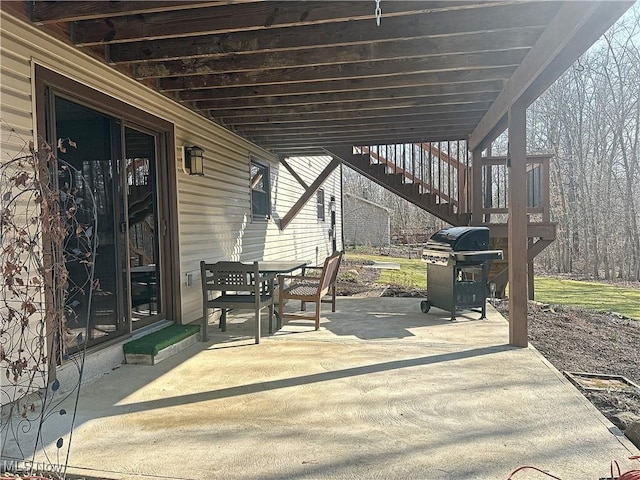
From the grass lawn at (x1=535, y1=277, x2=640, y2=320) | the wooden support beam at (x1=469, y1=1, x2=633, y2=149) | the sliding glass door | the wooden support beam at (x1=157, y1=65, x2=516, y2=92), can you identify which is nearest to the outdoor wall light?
the sliding glass door

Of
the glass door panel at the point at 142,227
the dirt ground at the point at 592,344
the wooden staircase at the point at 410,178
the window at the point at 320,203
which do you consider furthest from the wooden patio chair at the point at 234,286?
the window at the point at 320,203

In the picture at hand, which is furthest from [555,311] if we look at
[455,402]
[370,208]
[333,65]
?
[370,208]

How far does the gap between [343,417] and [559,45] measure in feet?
9.47

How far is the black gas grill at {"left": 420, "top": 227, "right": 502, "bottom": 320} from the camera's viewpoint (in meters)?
5.41

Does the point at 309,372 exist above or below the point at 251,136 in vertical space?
below

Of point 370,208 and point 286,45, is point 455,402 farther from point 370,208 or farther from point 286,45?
point 370,208

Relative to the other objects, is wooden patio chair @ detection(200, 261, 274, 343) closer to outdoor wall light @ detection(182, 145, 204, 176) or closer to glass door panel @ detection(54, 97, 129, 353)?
glass door panel @ detection(54, 97, 129, 353)

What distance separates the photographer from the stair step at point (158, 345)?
12.6 feet

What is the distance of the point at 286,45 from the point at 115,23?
1.28 m

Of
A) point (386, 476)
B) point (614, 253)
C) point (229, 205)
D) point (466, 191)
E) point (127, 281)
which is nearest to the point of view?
point (386, 476)

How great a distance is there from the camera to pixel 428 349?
424 centimetres

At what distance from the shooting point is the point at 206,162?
5.75 metres

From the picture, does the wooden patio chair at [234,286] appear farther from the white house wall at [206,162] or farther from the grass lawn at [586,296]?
the grass lawn at [586,296]

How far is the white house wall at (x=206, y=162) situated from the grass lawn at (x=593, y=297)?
5925 millimetres
